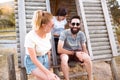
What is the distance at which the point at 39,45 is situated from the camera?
539cm

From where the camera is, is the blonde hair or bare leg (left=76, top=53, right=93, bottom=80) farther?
bare leg (left=76, top=53, right=93, bottom=80)

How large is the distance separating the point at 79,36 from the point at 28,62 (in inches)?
77.9

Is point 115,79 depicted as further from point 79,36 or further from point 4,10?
point 4,10

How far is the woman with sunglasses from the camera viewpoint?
22.4 feet

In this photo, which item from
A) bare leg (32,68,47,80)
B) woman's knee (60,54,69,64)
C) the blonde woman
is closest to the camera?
the blonde woman

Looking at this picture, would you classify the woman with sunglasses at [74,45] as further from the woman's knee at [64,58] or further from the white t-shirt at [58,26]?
the white t-shirt at [58,26]

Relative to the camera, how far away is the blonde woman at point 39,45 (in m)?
5.17

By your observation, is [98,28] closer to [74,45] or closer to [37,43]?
[74,45]

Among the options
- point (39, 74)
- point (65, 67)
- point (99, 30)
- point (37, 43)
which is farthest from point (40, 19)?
point (99, 30)

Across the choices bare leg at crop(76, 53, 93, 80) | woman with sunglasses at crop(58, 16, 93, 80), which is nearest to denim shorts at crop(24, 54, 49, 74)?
woman with sunglasses at crop(58, 16, 93, 80)

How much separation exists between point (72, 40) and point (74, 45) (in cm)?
14

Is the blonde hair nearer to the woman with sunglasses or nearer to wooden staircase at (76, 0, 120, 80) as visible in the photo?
the woman with sunglasses

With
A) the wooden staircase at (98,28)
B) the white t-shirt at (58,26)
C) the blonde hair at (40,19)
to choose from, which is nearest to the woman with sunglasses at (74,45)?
the white t-shirt at (58,26)

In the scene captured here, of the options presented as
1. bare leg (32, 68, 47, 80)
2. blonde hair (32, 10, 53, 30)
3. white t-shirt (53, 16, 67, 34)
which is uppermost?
white t-shirt (53, 16, 67, 34)
